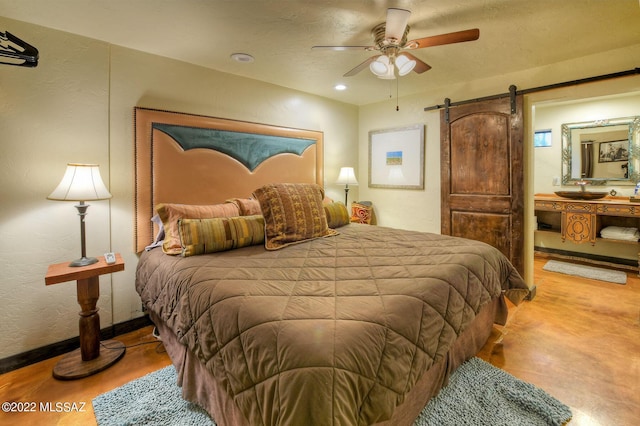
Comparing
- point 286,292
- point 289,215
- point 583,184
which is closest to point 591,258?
point 583,184

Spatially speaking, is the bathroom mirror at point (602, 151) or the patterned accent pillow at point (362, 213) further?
the patterned accent pillow at point (362, 213)

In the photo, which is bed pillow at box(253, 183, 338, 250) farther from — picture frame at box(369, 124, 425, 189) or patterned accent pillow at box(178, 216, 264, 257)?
picture frame at box(369, 124, 425, 189)

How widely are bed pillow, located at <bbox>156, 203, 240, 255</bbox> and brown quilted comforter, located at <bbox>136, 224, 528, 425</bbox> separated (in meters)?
0.10

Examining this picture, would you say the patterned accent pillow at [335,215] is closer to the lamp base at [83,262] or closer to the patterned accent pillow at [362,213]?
the patterned accent pillow at [362,213]

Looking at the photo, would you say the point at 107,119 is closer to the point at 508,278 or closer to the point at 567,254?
the point at 508,278

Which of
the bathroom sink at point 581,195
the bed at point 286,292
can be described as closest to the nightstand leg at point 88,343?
the bed at point 286,292

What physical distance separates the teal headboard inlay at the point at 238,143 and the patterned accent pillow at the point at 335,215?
2.95 ft

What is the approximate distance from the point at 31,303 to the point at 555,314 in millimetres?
4338

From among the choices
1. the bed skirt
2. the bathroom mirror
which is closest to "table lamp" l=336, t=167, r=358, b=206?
the bed skirt

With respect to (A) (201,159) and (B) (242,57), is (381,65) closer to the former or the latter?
(B) (242,57)

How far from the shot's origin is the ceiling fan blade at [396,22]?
1739 mm

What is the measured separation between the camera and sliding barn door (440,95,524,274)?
3.21 metres

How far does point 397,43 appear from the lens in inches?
82.8

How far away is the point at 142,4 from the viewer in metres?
1.92
